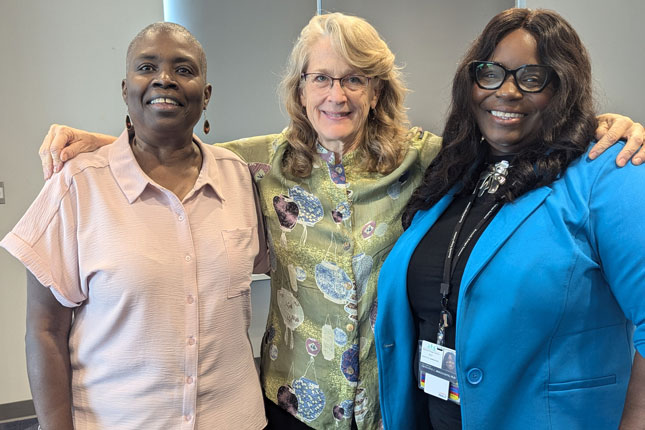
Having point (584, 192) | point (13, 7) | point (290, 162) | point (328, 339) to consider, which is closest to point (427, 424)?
point (328, 339)

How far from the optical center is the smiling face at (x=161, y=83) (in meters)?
1.38

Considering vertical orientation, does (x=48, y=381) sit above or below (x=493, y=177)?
below

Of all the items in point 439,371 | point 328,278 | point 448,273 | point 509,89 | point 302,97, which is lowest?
point 439,371

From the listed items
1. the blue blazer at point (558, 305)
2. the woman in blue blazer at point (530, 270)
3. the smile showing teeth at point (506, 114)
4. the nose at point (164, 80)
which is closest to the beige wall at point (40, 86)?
the nose at point (164, 80)

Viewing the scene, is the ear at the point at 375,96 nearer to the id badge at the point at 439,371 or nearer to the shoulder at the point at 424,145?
the shoulder at the point at 424,145

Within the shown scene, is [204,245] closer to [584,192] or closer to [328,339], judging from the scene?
[328,339]

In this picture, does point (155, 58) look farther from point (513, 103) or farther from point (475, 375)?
point (475, 375)

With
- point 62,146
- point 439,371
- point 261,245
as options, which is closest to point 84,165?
point 62,146

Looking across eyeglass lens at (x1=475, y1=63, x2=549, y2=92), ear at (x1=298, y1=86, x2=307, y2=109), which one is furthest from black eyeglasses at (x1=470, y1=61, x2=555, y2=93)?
ear at (x1=298, y1=86, x2=307, y2=109)

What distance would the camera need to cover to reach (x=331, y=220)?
1.70m

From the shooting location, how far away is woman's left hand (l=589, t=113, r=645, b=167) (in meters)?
1.21

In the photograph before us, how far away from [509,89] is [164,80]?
93 cm

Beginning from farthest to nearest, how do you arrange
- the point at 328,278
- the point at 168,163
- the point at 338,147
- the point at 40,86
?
the point at 40,86
the point at 338,147
the point at 328,278
the point at 168,163

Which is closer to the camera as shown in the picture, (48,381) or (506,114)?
(48,381)
